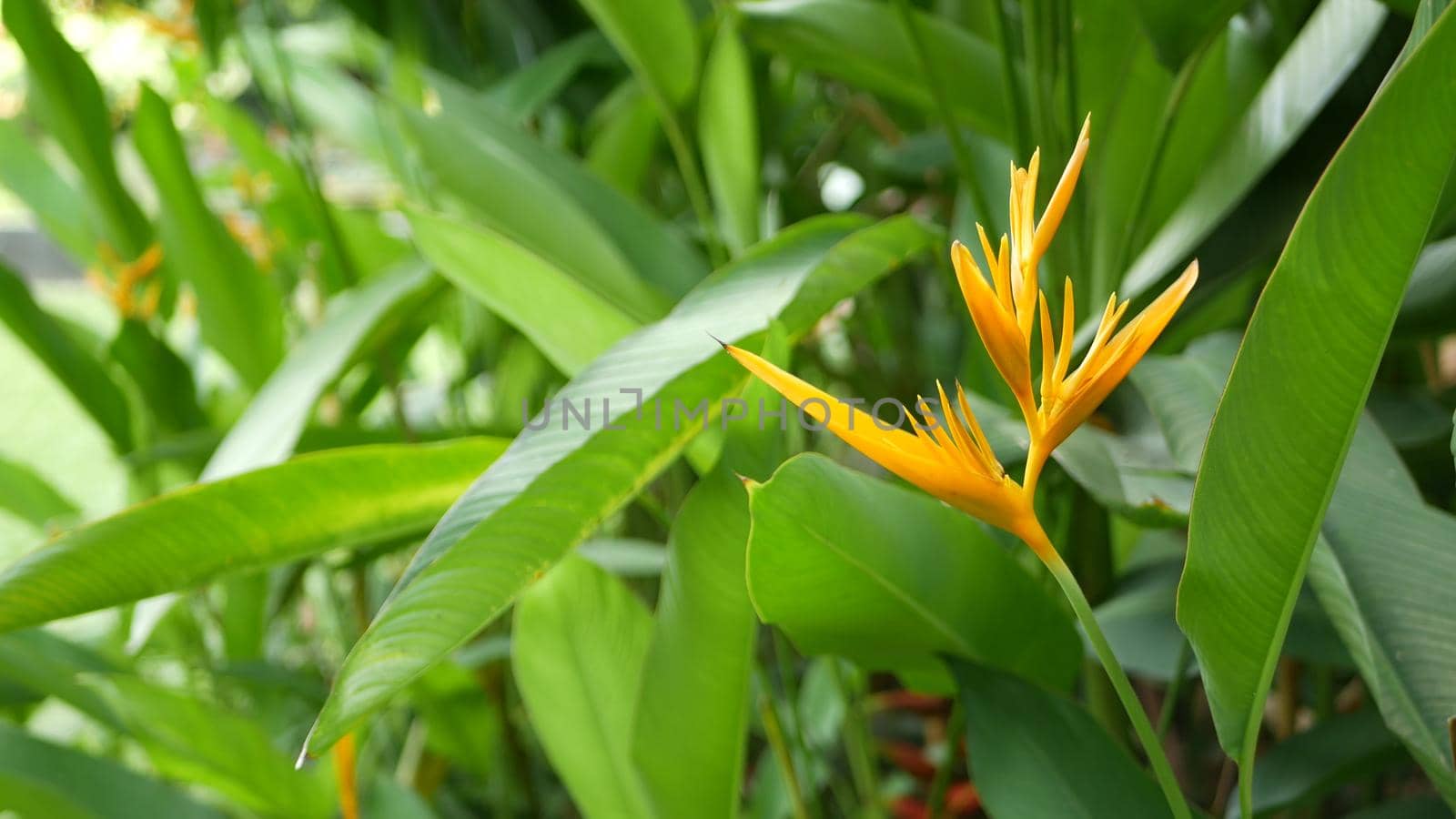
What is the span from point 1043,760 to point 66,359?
56 centimetres

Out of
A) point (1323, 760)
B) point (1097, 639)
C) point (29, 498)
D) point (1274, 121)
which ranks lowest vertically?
point (1323, 760)

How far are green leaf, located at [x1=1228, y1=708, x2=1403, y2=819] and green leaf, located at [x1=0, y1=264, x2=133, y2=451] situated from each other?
0.62 m

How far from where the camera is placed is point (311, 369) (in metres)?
0.46

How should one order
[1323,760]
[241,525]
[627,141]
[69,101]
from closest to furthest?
[241,525] → [1323,760] → [69,101] → [627,141]

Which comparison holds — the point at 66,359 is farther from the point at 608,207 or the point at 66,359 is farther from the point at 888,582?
the point at 888,582

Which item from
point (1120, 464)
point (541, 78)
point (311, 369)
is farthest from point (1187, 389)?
point (541, 78)

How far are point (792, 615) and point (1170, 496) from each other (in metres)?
0.13

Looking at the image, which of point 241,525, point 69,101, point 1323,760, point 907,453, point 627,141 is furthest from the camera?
point 627,141

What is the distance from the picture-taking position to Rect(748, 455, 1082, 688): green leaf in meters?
0.26

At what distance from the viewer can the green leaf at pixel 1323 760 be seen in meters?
0.41

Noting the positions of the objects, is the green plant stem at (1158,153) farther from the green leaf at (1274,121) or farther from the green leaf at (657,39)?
the green leaf at (657,39)

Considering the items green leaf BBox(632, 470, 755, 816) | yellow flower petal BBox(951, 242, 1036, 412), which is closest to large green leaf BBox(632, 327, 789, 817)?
green leaf BBox(632, 470, 755, 816)

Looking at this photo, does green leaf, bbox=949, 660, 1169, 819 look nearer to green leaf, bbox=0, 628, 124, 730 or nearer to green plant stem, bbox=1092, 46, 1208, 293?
green plant stem, bbox=1092, 46, 1208, 293

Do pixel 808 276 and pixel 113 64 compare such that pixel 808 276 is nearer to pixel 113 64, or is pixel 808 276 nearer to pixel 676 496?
pixel 676 496
